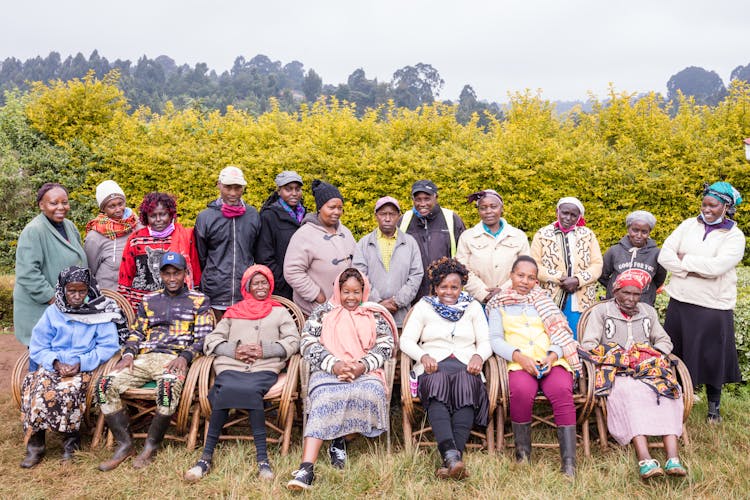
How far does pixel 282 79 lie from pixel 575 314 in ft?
387

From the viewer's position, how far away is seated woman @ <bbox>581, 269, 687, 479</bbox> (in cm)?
386

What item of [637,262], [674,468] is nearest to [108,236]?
[637,262]

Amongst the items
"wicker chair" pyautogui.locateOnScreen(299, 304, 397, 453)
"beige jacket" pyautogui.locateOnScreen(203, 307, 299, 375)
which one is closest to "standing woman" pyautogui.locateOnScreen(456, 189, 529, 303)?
"wicker chair" pyautogui.locateOnScreen(299, 304, 397, 453)

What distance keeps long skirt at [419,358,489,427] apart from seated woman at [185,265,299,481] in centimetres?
109

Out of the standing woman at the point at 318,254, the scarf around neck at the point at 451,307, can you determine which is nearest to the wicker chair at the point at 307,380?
the scarf around neck at the point at 451,307

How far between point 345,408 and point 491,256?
1.86 m

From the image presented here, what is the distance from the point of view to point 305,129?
877 centimetres

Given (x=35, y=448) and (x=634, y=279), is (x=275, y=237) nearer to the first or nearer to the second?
(x=35, y=448)

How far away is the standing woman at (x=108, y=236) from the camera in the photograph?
4.96 metres

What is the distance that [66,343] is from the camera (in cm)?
435

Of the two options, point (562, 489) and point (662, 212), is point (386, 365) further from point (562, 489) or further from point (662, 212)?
point (662, 212)

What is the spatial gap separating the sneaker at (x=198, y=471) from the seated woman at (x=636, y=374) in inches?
113

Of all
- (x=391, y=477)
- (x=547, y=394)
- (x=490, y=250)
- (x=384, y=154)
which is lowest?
(x=391, y=477)

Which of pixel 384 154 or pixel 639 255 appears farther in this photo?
pixel 384 154
